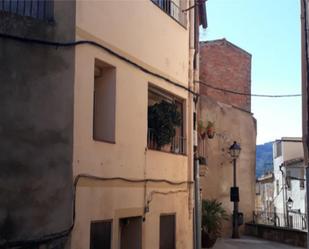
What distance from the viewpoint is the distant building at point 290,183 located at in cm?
2938

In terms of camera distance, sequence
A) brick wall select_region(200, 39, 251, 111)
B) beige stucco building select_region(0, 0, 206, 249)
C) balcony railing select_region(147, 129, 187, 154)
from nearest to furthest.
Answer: beige stucco building select_region(0, 0, 206, 249)
balcony railing select_region(147, 129, 187, 154)
brick wall select_region(200, 39, 251, 111)

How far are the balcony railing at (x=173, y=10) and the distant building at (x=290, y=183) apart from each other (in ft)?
48.4

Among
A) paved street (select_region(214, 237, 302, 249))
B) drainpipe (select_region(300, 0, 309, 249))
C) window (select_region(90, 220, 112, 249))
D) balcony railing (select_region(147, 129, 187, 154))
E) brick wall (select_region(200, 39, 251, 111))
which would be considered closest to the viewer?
window (select_region(90, 220, 112, 249))

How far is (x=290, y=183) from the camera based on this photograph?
37219mm

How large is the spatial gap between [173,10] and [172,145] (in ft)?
10.8

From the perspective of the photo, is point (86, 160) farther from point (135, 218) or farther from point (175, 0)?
point (175, 0)

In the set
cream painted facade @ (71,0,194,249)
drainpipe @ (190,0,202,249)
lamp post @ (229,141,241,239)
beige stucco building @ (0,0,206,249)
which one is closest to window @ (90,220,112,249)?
beige stucco building @ (0,0,206,249)

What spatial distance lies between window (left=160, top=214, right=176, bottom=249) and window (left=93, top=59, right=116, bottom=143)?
2.94m

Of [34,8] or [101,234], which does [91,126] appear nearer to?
[101,234]

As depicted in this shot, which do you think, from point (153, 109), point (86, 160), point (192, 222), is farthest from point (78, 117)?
point (192, 222)

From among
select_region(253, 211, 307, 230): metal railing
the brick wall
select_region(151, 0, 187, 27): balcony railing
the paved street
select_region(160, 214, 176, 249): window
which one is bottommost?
the paved street

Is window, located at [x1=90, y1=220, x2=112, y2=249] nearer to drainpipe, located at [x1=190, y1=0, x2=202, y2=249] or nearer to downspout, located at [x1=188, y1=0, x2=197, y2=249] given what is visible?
drainpipe, located at [x1=190, y1=0, x2=202, y2=249]

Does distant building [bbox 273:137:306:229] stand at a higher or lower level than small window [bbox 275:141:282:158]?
lower

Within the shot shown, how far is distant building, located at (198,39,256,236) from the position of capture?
23.2 metres
